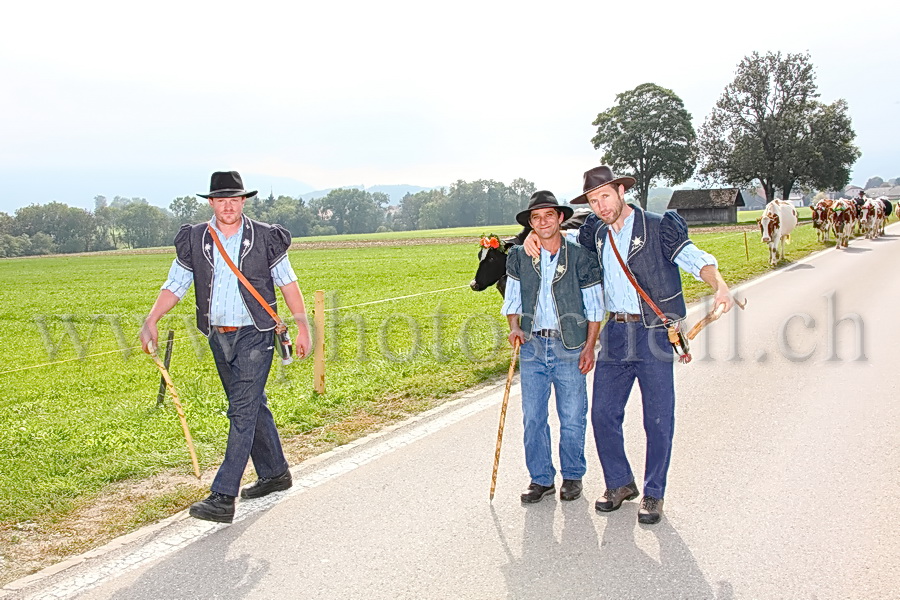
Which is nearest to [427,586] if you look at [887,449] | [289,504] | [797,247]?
[289,504]

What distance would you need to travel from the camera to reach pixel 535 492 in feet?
16.8

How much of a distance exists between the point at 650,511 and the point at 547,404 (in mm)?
890

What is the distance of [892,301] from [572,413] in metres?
12.1

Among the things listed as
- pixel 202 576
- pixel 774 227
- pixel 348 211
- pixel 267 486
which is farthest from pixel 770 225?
pixel 348 211

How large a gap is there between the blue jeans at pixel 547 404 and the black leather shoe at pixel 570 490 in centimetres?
3

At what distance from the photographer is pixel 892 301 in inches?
578

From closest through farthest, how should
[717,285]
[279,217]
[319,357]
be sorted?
[717,285]
[319,357]
[279,217]

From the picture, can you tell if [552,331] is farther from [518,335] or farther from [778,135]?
[778,135]

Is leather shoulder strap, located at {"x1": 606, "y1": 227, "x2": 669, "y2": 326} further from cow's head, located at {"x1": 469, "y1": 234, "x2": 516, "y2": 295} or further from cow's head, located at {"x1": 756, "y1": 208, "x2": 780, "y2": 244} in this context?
cow's head, located at {"x1": 756, "y1": 208, "x2": 780, "y2": 244}

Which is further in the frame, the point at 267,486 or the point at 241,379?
the point at 267,486

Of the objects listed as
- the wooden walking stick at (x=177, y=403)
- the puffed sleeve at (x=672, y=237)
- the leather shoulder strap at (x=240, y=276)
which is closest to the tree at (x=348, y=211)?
the wooden walking stick at (x=177, y=403)

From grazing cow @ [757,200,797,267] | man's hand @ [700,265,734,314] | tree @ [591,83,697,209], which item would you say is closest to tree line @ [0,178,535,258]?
tree @ [591,83,697,209]

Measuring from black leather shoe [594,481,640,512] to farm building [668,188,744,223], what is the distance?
75978mm

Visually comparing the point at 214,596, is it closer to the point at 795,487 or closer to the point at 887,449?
the point at 795,487
